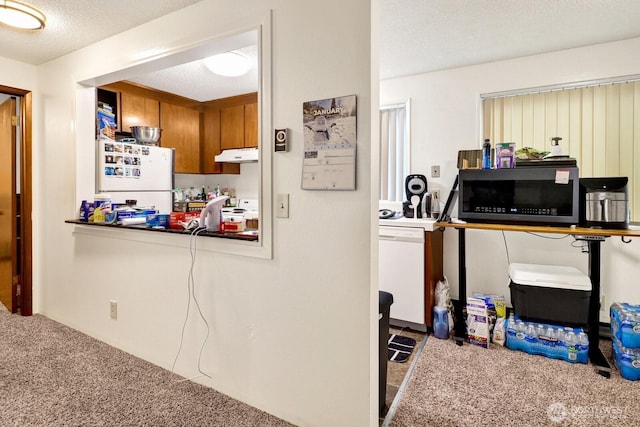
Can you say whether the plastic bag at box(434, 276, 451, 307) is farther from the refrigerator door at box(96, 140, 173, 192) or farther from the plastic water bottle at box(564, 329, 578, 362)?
the refrigerator door at box(96, 140, 173, 192)

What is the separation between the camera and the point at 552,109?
2.90 m

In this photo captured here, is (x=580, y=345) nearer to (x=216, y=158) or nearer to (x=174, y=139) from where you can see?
(x=216, y=158)

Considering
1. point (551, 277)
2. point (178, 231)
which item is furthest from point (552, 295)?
point (178, 231)

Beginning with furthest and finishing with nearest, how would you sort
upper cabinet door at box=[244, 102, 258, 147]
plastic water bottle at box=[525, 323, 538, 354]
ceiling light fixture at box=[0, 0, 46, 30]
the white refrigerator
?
upper cabinet door at box=[244, 102, 258, 147]
the white refrigerator
plastic water bottle at box=[525, 323, 538, 354]
ceiling light fixture at box=[0, 0, 46, 30]

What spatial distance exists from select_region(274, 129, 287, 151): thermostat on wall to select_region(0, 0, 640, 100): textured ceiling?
1011 millimetres

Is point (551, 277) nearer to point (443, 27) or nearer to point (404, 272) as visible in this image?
point (404, 272)

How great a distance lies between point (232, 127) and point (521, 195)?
344 cm

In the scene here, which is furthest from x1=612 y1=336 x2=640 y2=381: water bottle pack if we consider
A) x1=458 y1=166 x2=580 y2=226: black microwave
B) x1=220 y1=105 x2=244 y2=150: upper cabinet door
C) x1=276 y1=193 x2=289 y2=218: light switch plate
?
x1=220 y1=105 x2=244 y2=150: upper cabinet door

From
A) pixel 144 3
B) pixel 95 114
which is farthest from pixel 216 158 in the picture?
pixel 144 3

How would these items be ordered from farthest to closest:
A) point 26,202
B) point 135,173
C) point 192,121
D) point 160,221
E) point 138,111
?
point 192,121
point 138,111
point 135,173
point 26,202
point 160,221

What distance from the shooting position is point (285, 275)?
5.69 feet

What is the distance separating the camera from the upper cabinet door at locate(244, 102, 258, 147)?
172 inches

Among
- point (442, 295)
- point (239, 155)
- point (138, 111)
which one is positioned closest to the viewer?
point (442, 295)

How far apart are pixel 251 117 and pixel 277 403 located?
136 inches
